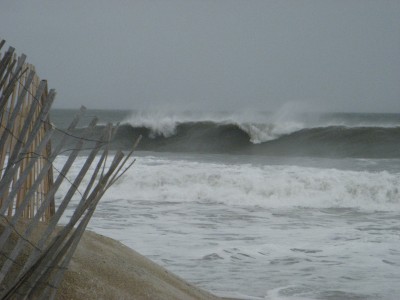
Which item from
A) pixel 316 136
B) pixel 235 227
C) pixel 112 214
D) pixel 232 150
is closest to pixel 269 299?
pixel 235 227

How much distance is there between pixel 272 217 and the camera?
33.5 ft

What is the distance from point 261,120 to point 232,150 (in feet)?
15.9

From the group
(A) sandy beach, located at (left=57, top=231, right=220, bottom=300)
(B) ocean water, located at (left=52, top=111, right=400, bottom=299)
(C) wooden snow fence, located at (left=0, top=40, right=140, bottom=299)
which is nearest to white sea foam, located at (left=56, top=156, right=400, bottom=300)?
(B) ocean water, located at (left=52, top=111, right=400, bottom=299)

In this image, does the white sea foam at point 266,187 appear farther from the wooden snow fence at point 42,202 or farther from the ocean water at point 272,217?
the wooden snow fence at point 42,202

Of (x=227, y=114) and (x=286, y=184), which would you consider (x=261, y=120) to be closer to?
(x=227, y=114)

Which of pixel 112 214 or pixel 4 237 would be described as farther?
pixel 112 214

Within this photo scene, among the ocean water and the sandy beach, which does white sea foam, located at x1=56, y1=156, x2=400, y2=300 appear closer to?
the ocean water

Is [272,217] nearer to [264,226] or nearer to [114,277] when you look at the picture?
[264,226]

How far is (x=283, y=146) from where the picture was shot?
23.8m

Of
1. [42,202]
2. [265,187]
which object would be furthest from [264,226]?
[42,202]

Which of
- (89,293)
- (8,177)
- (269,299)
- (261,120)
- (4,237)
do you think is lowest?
(269,299)

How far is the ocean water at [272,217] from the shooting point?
6.03m

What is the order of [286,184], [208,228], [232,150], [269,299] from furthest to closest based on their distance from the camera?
1. [232,150]
2. [286,184]
3. [208,228]
4. [269,299]

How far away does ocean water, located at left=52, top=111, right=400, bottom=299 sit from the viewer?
6.03 m
